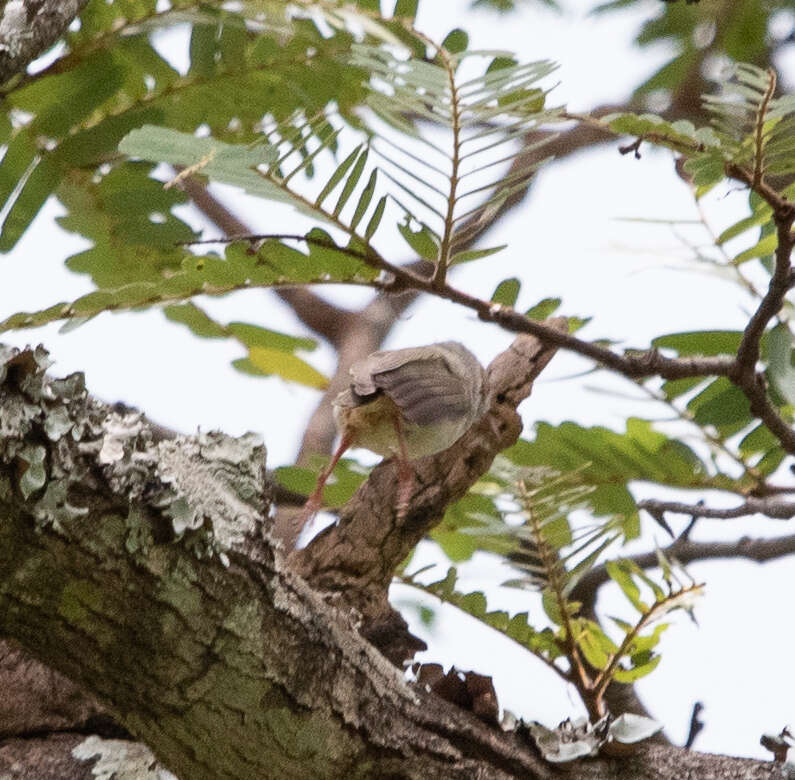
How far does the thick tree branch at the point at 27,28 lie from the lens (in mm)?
1417

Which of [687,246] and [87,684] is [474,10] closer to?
[687,246]

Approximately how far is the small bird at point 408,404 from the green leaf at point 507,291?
0.15 m

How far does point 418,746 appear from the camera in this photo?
1.28m

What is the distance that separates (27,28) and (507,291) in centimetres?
83

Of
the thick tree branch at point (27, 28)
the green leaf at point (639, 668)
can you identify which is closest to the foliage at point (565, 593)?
the green leaf at point (639, 668)

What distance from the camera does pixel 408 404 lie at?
4.74 ft

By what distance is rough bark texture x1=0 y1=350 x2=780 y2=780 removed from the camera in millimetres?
995

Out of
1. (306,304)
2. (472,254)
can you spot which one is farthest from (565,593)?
(306,304)

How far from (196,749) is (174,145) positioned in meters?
0.68

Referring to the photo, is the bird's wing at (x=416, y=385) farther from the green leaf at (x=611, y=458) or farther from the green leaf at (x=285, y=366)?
the green leaf at (x=285, y=366)

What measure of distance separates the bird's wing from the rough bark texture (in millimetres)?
253

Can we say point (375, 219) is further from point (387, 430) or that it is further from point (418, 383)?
point (387, 430)

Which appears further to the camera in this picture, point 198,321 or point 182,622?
point 198,321

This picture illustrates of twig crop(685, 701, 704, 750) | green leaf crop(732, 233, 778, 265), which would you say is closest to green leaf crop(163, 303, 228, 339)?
green leaf crop(732, 233, 778, 265)
